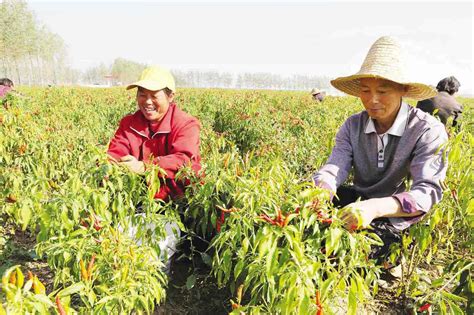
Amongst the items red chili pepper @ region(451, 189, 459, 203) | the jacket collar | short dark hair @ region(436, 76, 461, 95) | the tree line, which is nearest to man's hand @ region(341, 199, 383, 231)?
red chili pepper @ region(451, 189, 459, 203)

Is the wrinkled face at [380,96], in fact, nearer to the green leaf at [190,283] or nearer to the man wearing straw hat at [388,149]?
the man wearing straw hat at [388,149]

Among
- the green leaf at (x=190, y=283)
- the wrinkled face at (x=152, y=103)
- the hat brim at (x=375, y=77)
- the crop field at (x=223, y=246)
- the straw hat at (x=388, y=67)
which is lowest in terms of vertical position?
the green leaf at (x=190, y=283)

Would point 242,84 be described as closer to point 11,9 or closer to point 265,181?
point 11,9

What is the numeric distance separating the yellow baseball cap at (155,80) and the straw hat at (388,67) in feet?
3.40

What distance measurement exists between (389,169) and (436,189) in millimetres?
334

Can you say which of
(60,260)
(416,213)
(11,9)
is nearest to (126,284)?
(60,260)

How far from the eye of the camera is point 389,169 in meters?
2.05

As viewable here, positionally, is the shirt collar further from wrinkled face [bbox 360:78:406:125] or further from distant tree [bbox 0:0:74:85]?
distant tree [bbox 0:0:74:85]

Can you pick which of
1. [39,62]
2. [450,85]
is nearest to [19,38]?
[39,62]

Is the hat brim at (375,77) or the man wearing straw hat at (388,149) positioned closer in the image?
the man wearing straw hat at (388,149)

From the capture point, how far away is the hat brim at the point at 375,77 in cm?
186

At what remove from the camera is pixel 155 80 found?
7.63ft

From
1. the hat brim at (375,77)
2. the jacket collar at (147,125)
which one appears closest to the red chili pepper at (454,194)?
the hat brim at (375,77)

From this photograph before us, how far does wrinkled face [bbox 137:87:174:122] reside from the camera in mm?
2354
